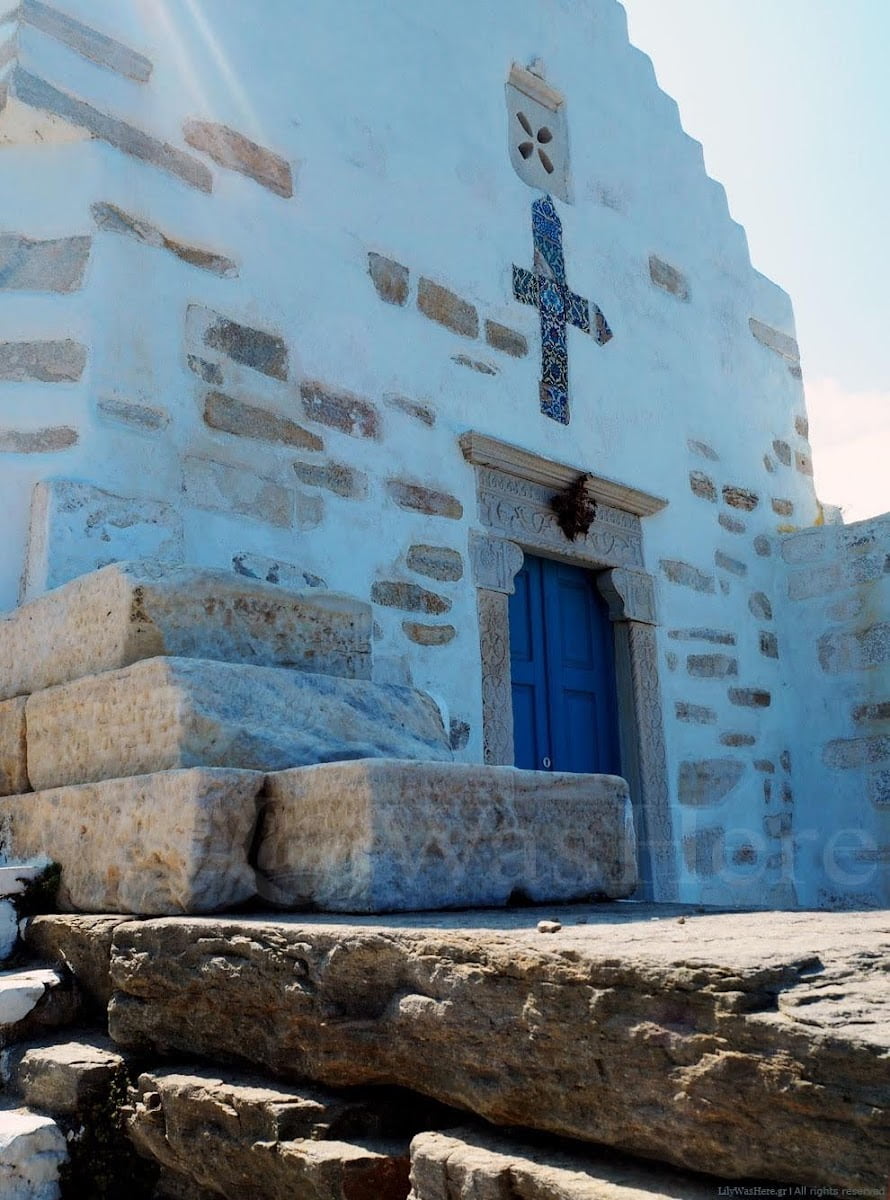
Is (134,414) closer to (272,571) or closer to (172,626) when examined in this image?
(272,571)

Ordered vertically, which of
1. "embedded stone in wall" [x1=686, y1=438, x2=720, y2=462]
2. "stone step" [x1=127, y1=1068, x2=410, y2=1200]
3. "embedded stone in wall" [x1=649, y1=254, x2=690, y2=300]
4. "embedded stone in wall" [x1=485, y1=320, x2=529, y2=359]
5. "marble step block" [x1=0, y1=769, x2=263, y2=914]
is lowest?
"stone step" [x1=127, y1=1068, x2=410, y2=1200]

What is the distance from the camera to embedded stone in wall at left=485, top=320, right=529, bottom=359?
4473mm

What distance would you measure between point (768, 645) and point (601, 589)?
1278 mm

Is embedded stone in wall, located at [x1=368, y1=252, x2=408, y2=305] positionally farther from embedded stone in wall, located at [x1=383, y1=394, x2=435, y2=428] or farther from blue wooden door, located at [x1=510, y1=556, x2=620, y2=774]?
blue wooden door, located at [x1=510, y1=556, x2=620, y2=774]

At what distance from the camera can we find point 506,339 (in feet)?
14.9

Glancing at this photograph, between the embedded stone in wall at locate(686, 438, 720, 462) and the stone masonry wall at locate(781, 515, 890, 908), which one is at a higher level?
the embedded stone in wall at locate(686, 438, 720, 462)

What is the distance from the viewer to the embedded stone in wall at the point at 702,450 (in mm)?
5414

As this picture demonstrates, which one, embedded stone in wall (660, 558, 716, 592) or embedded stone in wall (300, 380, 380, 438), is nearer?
embedded stone in wall (300, 380, 380, 438)

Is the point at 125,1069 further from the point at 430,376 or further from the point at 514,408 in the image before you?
the point at 514,408

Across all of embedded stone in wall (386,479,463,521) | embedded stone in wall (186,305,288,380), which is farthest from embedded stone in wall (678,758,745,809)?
embedded stone in wall (186,305,288,380)

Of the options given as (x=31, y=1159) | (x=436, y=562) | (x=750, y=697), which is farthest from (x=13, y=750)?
(x=750, y=697)

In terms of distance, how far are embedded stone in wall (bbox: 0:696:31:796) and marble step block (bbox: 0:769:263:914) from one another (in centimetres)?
43

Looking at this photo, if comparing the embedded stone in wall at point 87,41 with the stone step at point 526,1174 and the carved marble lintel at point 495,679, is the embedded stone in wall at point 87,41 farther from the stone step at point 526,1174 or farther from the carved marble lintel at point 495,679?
the stone step at point 526,1174

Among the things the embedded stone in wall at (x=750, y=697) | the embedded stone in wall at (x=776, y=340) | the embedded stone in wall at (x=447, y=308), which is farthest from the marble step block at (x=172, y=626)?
the embedded stone in wall at (x=776, y=340)
